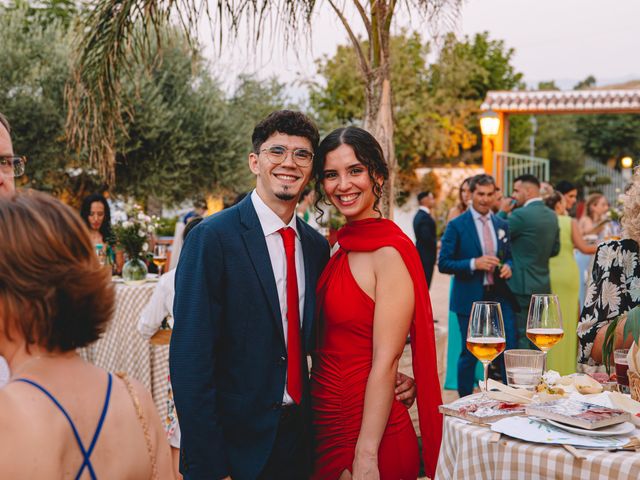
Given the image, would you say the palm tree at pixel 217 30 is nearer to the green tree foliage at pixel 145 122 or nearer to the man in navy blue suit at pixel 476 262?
the man in navy blue suit at pixel 476 262

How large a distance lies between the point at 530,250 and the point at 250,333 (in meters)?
4.87

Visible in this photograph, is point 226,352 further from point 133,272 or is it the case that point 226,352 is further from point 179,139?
point 179,139

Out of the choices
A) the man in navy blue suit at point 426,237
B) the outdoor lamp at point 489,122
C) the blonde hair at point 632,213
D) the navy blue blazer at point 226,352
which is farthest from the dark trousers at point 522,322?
the outdoor lamp at point 489,122

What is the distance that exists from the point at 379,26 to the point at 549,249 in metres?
2.82

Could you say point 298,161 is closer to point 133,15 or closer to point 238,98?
point 133,15

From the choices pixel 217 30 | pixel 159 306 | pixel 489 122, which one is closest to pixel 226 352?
pixel 159 306

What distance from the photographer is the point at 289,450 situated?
2.38m

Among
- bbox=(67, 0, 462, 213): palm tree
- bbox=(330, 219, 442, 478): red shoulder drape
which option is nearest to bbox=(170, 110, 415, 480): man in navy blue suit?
bbox=(330, 219, 442, 478): red shoulder drape

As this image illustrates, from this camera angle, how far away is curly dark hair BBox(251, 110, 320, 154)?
2.51 meters

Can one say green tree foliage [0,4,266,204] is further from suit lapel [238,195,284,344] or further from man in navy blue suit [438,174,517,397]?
suit lapel [238,195,284,344]

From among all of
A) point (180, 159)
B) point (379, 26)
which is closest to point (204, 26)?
point (379, 26)

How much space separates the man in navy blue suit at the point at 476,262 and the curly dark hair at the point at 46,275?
4.80 meters

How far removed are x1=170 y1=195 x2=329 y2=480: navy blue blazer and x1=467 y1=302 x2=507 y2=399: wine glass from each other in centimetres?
71

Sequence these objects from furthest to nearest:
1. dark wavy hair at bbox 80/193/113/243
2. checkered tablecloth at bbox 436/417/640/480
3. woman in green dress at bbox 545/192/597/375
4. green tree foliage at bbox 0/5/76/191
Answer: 1. green tree foliage at bbox 0/5/76/191
2. dark wavy hair at bbox 80/193/113/243
3. woman in green dress at bbox 545/192/597/375
4. checkered tablecloth at bbox 436/417/640/480
